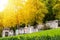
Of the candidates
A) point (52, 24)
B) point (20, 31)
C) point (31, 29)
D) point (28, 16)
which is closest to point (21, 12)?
point (28, 16)

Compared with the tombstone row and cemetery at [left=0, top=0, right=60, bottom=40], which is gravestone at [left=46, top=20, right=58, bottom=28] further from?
the tombstone row

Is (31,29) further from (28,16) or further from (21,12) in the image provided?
(21,12)

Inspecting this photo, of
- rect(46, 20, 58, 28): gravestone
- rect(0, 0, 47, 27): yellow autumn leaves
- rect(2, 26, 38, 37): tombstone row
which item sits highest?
rect(0, 0, 47, 27): yellow autumn leaves

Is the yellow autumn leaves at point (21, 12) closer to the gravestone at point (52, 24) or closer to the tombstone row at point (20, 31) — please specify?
the tombstone row at point (20, 31)

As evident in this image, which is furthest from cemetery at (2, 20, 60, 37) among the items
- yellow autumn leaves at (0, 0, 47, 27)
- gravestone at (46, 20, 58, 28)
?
yellow autumn leaves at (0, 0, 47, 27)

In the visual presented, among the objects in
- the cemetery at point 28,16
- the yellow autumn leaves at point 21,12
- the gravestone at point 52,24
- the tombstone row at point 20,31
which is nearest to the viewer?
the gravestone at point 52,24

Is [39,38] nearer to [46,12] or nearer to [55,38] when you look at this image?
[55,38]

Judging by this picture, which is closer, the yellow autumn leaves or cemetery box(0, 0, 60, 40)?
cemetery box(0, 0, 60, 40)

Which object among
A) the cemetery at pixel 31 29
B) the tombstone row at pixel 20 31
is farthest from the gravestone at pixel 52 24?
the tombstone row at pixel 20 31

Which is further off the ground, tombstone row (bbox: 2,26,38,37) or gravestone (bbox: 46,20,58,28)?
gravestone (bbox: 46,20,58,28)

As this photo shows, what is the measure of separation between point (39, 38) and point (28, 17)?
9.88 metres

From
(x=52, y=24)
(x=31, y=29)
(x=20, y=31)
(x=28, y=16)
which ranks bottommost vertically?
(x=20, y=31)

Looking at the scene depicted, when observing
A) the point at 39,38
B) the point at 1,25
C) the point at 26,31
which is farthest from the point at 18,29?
the point at 39,38

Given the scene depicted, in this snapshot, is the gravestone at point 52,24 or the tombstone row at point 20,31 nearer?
the gravestone at point 52,24
